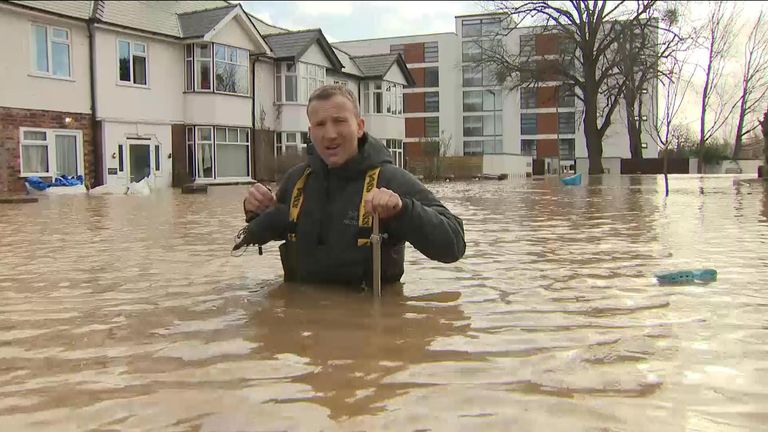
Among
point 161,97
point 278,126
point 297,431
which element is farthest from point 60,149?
point 297,431

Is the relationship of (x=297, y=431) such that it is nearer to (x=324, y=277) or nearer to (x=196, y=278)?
(x=324, y=277)

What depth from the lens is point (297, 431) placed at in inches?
89.3

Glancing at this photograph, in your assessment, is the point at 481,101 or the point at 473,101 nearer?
the point at 481,101

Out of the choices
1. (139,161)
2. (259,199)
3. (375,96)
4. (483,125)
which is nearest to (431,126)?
(483,125)

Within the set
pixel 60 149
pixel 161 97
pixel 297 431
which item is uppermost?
pixel 161 97

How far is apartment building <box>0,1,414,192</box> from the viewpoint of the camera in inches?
898

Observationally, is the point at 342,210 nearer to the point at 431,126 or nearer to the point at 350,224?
the point at 350,224

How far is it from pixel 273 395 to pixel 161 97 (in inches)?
1072

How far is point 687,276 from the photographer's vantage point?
16.2ft

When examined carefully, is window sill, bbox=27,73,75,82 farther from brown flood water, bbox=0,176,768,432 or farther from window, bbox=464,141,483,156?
window, bbox=464,141,483,156

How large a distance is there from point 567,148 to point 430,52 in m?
18.7

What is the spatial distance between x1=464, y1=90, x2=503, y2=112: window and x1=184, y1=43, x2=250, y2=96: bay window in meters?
50.1

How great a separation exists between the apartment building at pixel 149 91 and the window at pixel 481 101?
1658 inches

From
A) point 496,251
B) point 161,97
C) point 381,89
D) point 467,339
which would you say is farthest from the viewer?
point 381,89
